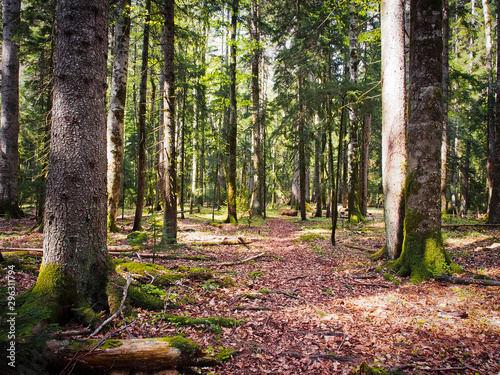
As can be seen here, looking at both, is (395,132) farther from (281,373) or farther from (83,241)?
(83,241)

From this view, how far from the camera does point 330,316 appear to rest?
4.33 metres

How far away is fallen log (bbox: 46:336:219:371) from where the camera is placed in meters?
2.47

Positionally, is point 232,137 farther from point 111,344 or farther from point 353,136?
point 111,344

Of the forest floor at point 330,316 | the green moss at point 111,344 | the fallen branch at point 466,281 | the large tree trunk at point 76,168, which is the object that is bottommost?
the forest floor at point 330,316

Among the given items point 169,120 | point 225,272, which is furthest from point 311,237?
point 169,120

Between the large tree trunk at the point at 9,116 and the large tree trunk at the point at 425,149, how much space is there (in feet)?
48.7

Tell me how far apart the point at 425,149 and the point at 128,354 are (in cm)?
647

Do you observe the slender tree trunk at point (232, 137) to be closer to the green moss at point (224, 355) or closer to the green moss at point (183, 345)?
the green moss at point (224, 355)

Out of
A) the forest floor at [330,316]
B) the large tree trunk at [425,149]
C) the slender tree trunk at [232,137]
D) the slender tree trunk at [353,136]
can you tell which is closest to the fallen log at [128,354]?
the forest floor at [330,316]

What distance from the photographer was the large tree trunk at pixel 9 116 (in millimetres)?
11352

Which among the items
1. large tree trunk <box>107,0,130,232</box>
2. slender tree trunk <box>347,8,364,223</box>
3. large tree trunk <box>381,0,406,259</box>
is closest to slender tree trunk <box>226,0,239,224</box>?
slender tree trunk <box>347,8,364,223</box>

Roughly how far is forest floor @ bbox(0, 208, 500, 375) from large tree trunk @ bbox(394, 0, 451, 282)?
0.74 m

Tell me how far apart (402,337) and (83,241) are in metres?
4.34

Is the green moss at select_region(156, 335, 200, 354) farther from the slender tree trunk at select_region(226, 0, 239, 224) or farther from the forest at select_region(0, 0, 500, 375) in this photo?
the slender tree trunk at select_region(226, 0, 239, 224)
